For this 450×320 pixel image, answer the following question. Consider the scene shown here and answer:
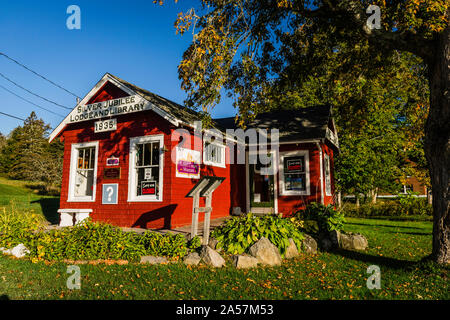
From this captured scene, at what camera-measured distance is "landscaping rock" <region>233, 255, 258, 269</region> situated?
5.93 meters

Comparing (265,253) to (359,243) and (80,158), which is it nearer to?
(359,243)

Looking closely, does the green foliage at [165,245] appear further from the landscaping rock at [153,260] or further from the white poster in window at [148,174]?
the white poster in window at [148,174]

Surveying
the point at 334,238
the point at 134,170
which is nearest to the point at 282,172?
the point at 334,238

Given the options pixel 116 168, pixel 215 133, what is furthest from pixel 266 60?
pixel 116 168

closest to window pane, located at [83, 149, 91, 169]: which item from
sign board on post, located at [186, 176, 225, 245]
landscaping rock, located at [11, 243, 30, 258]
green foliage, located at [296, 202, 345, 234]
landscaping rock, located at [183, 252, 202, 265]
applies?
landscaping rock, located at [11, 243, 30, 258]

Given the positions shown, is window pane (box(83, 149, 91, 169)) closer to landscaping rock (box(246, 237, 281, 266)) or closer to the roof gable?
the roof gable

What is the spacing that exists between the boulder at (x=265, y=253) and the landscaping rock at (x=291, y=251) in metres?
0.55

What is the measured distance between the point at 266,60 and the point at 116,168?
22.3ft

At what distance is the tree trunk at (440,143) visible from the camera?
5648mm

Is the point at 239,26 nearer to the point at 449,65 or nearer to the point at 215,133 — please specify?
the point at 215,133

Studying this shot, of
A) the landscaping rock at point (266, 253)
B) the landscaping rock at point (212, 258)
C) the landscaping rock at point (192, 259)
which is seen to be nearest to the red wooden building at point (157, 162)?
the landscaping rock at point (192, 259)

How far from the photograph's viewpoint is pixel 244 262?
19.6 feet

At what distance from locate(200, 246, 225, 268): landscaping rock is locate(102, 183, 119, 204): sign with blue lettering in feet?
17.9

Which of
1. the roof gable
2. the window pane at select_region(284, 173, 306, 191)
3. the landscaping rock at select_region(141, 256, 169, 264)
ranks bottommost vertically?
the landscaping rock at select_region(141, 256, 169, 264)
